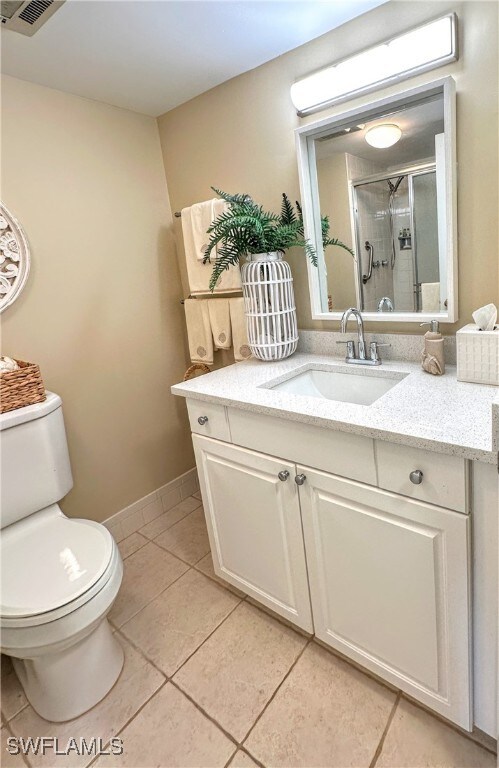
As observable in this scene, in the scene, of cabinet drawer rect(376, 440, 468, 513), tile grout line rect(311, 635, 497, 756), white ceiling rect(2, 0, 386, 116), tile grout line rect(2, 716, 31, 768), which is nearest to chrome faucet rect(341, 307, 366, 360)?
cabinet drawer rect(376, 440, 468, 513)

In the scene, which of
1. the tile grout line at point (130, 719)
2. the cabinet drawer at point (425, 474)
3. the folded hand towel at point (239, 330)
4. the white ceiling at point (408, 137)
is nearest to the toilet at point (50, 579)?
the tile grout line at point (130, 719)

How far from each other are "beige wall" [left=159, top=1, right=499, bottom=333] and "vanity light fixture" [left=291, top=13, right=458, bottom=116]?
0.04 metres

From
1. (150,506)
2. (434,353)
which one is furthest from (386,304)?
(150,506)

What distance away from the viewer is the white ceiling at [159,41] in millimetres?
1268

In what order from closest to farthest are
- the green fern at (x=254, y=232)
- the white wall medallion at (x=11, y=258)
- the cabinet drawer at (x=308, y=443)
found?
1. the cabinet drawer at (x=308, y=443)
2. the green fern at (x=254, y=232)
3. the white wall medallion at (x=11, y=258)

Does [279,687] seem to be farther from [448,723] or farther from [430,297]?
[430,297]

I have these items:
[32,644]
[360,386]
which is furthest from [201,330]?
[32,644]

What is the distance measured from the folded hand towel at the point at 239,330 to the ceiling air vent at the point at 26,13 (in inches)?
43.4

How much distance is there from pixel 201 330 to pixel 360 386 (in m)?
0.87

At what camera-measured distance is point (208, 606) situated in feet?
5.40

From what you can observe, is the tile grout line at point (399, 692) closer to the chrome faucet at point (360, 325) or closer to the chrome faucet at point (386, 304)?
the chrome faucet at point (360, 325)

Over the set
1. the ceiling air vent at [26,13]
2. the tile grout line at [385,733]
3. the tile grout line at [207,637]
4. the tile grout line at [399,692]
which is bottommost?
the tile grout line at [385,733]

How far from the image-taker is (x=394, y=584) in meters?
1.08

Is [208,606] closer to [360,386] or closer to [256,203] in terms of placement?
[360,386]
